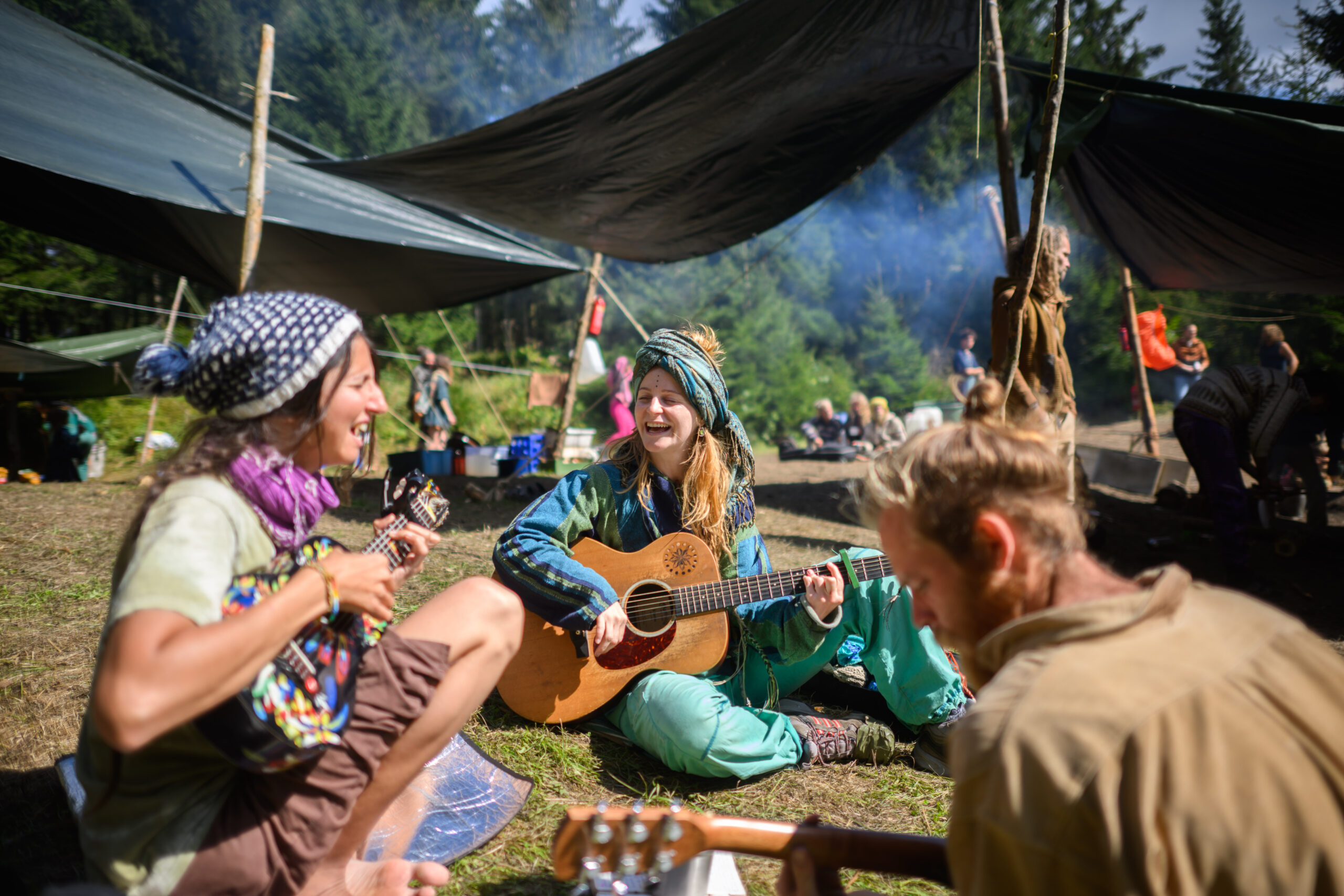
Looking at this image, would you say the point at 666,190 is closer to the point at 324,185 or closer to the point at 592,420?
the point at 324,185

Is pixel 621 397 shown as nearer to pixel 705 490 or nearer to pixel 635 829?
pixel 705 490

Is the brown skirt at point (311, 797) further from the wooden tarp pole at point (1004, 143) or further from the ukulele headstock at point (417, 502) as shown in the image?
the wooden tarp pole at point (1004, 143)

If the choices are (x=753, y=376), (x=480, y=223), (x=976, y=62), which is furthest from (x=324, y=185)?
(x=753, y=376)

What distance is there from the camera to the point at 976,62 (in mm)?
5473

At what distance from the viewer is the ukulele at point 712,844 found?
1295mm

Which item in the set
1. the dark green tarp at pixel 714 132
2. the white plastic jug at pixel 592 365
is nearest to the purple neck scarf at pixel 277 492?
the dark green tarp at pixel 714 132

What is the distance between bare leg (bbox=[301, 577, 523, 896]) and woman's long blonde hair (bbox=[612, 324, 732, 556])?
114cm

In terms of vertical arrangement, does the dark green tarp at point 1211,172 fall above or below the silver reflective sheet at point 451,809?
above

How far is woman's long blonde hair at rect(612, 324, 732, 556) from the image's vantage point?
9.22 feet

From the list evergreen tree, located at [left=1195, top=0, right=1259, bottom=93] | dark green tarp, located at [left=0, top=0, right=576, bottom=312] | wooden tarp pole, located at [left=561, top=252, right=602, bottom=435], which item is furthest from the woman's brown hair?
evergreen tree, located at [left=1195, top=0, right=1259, bottom=93]

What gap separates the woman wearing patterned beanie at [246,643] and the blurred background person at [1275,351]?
10018mm

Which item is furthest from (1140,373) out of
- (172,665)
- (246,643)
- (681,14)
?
(681,14)

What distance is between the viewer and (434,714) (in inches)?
63.1

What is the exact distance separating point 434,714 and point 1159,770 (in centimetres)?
132
